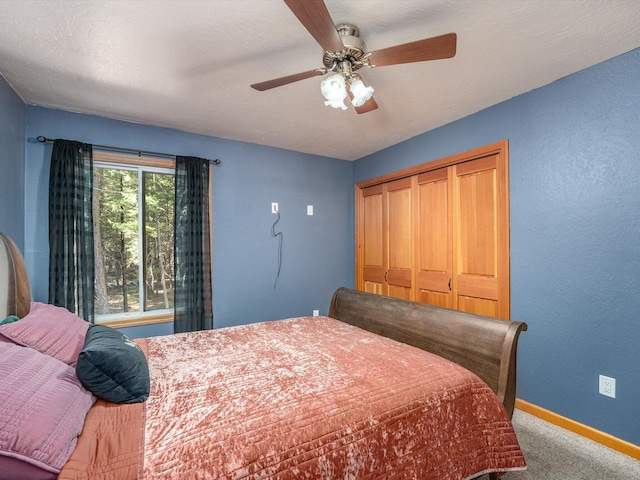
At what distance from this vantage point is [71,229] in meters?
2.66

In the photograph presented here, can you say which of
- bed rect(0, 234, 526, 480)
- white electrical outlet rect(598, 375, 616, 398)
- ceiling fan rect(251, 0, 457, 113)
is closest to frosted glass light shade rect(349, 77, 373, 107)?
ceiling fan rect(251, 0, 457, 113)

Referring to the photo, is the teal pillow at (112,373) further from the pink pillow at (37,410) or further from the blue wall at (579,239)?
the blue wall at (579,239)

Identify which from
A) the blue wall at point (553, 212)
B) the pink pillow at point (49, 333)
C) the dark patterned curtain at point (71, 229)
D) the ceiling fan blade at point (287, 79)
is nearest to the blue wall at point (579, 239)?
the blue wall at point (553, 212)

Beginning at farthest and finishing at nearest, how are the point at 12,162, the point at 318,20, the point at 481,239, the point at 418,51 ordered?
the point at 481,239 < the point at 12,162 < the point at 418,51 < the point at 318,20

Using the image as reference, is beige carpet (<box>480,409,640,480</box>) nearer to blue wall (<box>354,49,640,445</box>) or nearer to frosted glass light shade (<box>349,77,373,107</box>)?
blue wall (<box>354,49,640,445</box>)

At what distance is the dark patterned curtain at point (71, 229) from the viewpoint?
260 centimetres

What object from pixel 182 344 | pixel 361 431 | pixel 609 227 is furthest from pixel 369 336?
pixel 609 227

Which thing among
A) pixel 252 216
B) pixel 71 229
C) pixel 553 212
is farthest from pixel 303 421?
pixel 252 216

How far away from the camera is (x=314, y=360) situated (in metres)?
1.71

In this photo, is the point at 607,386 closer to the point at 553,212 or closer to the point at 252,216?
the point at 553,212

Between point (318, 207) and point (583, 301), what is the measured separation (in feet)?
9.53

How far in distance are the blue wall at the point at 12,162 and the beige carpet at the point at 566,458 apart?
3646mm

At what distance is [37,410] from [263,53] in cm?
205

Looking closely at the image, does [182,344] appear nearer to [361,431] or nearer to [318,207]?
[361,431]
